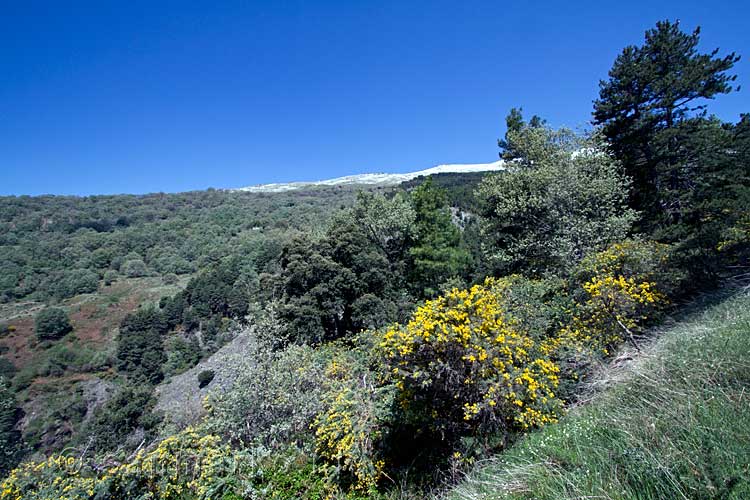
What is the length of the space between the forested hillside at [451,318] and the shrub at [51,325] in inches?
948

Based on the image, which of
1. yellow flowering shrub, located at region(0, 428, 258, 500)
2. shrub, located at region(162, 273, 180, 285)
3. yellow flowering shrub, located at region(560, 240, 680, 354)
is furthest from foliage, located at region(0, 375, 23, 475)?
shrub, located at region(162, 273, 180, 285)

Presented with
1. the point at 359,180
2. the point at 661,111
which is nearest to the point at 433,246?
the point at 661,111

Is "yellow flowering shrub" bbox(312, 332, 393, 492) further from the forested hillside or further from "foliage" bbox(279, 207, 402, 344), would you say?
"foliage" bbox(279, 207, 402, 344)

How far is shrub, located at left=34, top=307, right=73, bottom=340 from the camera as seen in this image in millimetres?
52219

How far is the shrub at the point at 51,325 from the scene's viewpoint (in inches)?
2056

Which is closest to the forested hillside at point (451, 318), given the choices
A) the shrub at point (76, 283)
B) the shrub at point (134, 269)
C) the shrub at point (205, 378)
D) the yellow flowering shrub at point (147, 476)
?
the yellow flowering shrub at point (147, 476)

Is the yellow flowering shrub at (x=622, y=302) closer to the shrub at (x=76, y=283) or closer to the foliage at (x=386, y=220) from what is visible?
the foliage at (x=386, y=220)

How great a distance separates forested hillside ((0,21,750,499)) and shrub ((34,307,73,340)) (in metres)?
24.1

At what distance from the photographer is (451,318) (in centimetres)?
440

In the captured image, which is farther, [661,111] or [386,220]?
[386,220]

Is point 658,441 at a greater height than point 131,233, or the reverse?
point 131,233

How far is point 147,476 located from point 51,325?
67.9 meters

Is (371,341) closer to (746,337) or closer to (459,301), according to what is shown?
(459,301)

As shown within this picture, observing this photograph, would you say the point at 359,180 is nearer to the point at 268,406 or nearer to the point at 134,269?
the point at 134,269
